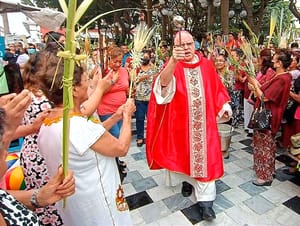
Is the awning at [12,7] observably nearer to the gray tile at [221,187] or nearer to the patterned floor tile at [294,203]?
the gray tile at [221,187]

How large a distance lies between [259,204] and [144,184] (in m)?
1.21

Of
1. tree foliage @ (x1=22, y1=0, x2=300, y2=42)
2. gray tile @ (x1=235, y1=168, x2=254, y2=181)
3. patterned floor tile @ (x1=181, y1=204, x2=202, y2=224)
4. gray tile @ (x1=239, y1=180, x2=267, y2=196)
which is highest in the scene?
tree foliage @ (x1=22, y1=0, x2=300, y2=42)

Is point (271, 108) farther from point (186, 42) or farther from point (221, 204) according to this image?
point (186, 42)

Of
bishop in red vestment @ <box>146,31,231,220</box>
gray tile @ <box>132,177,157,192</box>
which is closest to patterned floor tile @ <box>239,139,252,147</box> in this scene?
A: gray tile @ <box>132,177,157,192</box>

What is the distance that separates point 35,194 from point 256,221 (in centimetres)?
197

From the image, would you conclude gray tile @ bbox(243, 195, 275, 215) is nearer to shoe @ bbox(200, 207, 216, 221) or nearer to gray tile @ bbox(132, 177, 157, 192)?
shoe @ bbox(200, 207, 216, 221)

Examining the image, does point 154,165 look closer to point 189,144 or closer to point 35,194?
point 189,144

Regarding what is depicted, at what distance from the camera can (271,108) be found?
2908 millimetres

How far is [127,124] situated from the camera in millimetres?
1451

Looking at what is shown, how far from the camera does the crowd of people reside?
3.93 ft

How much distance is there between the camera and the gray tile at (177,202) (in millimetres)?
2627

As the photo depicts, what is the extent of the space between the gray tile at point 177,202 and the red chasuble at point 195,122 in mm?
388

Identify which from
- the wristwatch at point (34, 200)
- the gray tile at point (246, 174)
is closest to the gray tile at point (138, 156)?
the gray tile at point (246, 174)

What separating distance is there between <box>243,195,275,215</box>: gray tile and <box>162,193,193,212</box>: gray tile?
0.57 m
